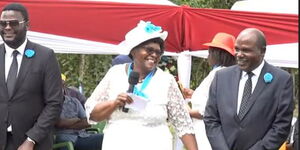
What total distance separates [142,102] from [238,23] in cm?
311

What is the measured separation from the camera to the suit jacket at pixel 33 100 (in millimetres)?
5406

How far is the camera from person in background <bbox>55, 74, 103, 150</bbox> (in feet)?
22.9

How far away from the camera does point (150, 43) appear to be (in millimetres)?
5035

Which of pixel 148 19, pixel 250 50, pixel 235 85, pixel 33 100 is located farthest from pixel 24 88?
pixel 148 19

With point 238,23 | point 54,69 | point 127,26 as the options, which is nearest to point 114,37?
point 127,26

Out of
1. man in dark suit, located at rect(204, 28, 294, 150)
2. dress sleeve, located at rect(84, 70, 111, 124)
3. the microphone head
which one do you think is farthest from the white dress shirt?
man in dark suit, located at rect(204, 28, 294, 150)

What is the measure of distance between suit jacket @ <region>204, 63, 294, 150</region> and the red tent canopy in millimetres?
2638

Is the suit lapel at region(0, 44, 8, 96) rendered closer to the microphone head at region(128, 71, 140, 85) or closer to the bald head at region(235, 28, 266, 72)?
the microphone head at region(128, 71, 140, 85)

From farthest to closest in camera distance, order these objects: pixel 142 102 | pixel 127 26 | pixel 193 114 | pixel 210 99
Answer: pixel 127 26
pixel 193 114
pixel 210 99
pixel 142 102

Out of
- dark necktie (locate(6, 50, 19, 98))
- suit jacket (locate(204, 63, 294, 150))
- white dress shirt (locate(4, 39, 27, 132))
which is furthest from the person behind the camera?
white dress shirt (locate(4, 39, 27, 132))

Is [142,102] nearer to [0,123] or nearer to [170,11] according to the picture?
[0,123]

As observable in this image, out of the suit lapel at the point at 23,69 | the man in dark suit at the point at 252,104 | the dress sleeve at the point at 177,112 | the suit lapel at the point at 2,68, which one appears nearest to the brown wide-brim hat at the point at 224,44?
the man in dark suit at the point at 252,104

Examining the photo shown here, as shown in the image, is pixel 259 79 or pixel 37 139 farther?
pixel 37 139

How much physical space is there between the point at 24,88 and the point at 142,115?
105cm
